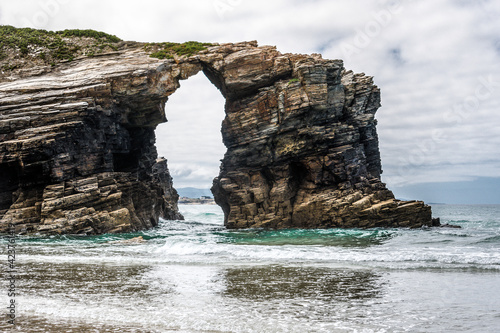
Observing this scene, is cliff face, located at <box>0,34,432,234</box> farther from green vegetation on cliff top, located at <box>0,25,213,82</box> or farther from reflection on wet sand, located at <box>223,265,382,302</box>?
reflection on wet sand, located at <box>223,265,382,302</box>

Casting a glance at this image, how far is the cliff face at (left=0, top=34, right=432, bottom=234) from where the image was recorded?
32844 mm

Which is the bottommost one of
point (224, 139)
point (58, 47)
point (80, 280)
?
point (80, 280)

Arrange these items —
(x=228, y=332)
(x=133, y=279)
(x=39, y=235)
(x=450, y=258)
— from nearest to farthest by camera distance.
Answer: (x=228, y=332), (x=133, y=279), (x=450, y=258), (x=39, y=235)

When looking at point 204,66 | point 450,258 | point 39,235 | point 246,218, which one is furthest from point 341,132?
point 39,235

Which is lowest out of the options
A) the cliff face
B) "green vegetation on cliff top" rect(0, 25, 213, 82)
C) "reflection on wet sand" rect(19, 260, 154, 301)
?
"reflection on wet sand" rect(19, 260, 154, 301)

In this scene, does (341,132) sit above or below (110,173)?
above

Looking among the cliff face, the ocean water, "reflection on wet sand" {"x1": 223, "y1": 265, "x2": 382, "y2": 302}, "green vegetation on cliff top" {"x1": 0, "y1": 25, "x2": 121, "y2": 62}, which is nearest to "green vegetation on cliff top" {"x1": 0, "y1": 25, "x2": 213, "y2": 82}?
"green vegetation on cliff top" {"x1": 0, "y1": 25, "x2": 121, "y2": 62}

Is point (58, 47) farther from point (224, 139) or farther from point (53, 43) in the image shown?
point (224, 139)

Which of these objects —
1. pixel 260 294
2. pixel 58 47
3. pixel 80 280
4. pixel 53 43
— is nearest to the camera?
pixel 260 294

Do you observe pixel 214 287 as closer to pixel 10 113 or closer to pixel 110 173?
pixel 110 173

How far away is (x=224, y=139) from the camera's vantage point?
43594 mm

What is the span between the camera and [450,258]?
15.6 metres

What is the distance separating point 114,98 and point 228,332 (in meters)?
34.5

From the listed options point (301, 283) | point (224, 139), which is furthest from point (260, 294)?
point (224, 139)
